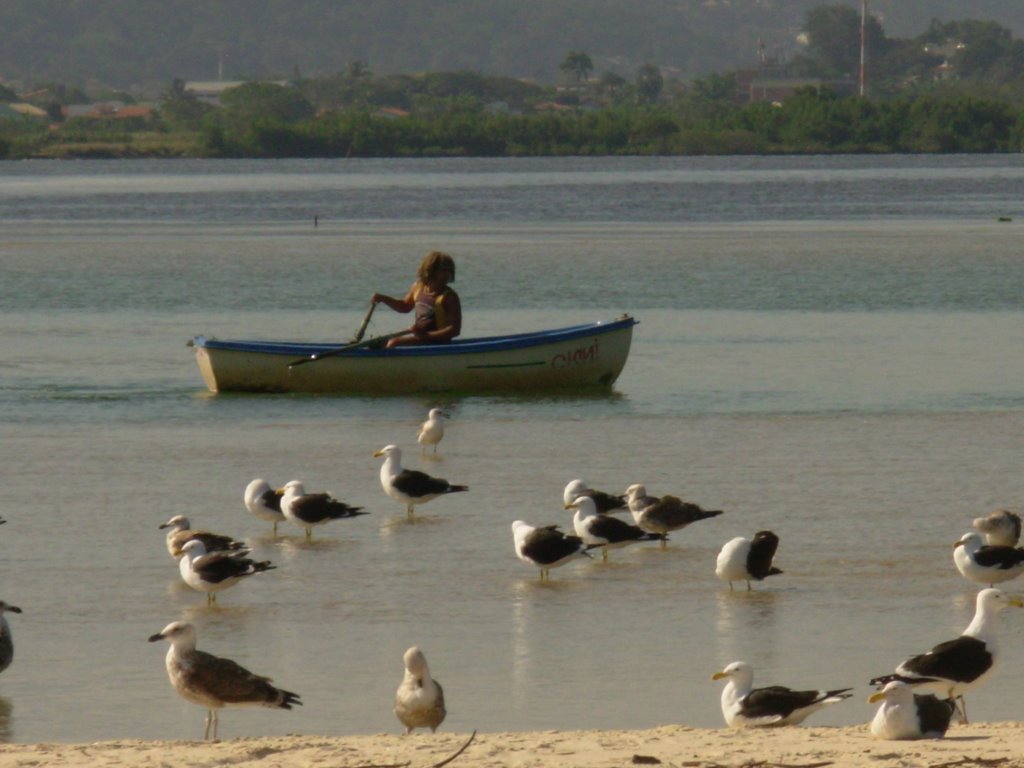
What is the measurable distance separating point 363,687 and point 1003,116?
15590cm

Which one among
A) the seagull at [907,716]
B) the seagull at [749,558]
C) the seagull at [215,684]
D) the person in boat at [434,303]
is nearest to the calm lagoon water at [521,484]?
the seagull at [749,558]

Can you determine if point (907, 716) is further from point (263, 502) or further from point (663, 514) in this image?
point (263, 502)

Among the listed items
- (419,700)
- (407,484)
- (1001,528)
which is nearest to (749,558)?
(1001,528)

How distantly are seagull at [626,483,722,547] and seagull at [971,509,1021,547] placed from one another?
1.82m

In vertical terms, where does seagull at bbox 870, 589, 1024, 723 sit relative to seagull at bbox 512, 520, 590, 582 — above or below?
above

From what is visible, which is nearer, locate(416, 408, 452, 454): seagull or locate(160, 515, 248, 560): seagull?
locate(160, 515, 248, 560): seagull

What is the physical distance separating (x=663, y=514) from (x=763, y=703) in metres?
4.46

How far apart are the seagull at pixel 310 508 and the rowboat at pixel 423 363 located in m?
8.19

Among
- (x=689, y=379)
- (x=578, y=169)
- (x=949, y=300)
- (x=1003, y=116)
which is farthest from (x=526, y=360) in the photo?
(x=1003, y=116)

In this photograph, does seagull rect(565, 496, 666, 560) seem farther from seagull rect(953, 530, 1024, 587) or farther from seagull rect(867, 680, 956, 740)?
seagull rect(867, 680, 956, 740)

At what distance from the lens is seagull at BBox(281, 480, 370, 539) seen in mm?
13766

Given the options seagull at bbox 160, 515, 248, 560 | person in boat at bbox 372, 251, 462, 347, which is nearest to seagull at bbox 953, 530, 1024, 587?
seagull at bbox 160, 515, 248, 560

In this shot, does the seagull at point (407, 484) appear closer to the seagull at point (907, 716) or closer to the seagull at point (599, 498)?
the seagull at point (599, 498)

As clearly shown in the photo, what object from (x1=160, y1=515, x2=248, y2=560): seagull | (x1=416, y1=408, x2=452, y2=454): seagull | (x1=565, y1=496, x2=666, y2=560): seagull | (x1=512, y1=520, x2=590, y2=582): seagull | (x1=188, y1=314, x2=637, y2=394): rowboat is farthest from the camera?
(x1=188, y1=314, x2=637, y2=394): rowboat
